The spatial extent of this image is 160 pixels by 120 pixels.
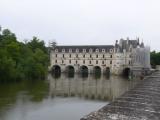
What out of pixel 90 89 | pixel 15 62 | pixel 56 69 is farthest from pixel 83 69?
pixel 90 89

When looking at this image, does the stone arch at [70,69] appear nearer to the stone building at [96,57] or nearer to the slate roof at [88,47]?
the stone building at [96,57]

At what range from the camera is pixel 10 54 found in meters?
53.9

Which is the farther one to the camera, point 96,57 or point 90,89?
point 96,57

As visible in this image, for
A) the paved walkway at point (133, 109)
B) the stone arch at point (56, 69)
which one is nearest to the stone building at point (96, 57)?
the stone arch at point (56, 69)

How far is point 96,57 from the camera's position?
91875 mm

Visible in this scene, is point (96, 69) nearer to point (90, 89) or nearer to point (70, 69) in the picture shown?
point (70, 69)

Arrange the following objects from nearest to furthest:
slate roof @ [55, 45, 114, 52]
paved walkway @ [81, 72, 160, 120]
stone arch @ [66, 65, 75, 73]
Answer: paved walkway @ [81, 72, 160, 120] < slate roof @ [55, 45, 114, 52] < stone arch @ [66, 65, 75, 73]

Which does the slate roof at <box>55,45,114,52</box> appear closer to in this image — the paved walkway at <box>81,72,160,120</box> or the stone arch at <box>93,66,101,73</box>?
the stone arch at <box>93,66,101,73</box>

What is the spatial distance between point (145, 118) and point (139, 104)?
7.52 ft

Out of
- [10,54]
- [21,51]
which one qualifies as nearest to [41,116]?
[10,54]

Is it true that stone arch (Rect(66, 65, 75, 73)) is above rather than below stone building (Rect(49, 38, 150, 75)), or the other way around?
below

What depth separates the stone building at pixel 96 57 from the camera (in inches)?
3514

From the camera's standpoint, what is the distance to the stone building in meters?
89.2

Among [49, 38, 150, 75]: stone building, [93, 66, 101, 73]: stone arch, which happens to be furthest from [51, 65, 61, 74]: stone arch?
[93, 66, 101, 73]: stone arch
